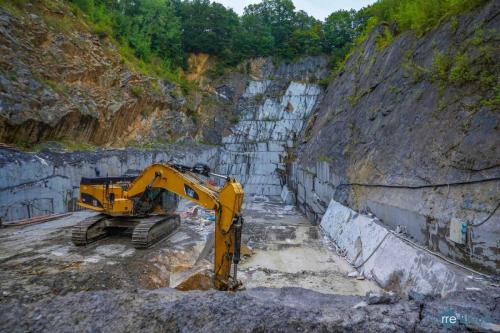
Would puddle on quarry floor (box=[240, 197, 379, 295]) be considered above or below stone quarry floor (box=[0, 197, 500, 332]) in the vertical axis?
below

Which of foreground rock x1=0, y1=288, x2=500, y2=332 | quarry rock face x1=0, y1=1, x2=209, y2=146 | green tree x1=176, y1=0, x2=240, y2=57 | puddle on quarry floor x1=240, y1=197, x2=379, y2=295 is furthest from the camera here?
green tree x1=176, y1=0, x2=240, y2=57

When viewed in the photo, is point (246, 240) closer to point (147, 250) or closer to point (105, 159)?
point (147, 250)

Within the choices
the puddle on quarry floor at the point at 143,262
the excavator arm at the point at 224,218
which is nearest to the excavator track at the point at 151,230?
the puddle on quarry floor at the point at 143,262

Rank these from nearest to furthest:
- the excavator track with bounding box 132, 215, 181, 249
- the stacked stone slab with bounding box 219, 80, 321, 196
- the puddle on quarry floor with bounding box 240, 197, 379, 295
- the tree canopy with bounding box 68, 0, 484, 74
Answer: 1. the puddle on quarry floor with bounding box 240, 197, 379, 295
2. the excavator track with bounding box 132, 215, 181, 249
3. the tree canopy with bounding box 68, 0, 484, 74
4. the stacked stone slab with bounding box 219, 80, 321, 196

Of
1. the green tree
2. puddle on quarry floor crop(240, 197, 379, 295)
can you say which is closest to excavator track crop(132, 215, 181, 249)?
puddle on quarry floor crop(240, 197, 379, 295)

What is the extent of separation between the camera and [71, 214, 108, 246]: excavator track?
804 centimetres

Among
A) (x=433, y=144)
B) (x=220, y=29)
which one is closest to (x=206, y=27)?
(x=220, y=29)

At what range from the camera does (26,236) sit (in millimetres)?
8961

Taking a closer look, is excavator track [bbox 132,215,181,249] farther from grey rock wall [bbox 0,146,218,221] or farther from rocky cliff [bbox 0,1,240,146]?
rocky cliff [bbox 0,1,240,146]

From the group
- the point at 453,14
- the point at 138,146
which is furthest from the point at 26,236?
the point at 453,14

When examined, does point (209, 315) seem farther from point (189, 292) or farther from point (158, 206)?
point (158, 206)

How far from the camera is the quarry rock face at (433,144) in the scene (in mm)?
5340

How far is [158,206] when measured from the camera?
31.0ft

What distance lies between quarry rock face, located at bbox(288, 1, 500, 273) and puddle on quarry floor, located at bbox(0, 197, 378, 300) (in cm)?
187
